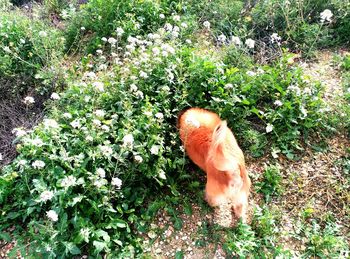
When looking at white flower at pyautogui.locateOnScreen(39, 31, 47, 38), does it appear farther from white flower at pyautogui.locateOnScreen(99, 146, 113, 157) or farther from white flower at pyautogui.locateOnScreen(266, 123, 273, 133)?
white flower at pyautogui.locateOnScreen(266, 123, 273, 133)

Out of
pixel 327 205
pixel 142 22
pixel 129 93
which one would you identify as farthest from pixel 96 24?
pixel 327 205

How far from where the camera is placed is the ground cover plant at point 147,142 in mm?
3143

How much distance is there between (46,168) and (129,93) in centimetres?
112

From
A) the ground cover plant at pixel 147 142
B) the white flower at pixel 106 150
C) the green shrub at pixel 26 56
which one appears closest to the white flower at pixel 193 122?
the ground cover plant at pixel 147 142

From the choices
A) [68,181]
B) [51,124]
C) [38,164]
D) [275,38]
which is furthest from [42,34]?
[275,38]

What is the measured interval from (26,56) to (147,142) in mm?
2485

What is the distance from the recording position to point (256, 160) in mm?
3924

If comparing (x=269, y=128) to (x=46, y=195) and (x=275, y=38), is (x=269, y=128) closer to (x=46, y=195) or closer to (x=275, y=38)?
(x=275, y=38)

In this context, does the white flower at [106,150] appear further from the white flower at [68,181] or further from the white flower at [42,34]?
the white flower at [42,34]

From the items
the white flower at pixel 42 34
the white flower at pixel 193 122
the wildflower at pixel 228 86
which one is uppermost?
the wildflower at pixel 228 86

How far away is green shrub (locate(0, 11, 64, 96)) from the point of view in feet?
14.7

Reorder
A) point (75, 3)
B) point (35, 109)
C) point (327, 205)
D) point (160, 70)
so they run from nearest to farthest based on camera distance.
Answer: point (327, 205)
point (160, 70)
point (35, 109)
point (75, 3)

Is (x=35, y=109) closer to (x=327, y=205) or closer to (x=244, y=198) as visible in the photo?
(x=244, y=198)

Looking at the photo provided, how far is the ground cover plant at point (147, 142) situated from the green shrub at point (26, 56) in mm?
18
